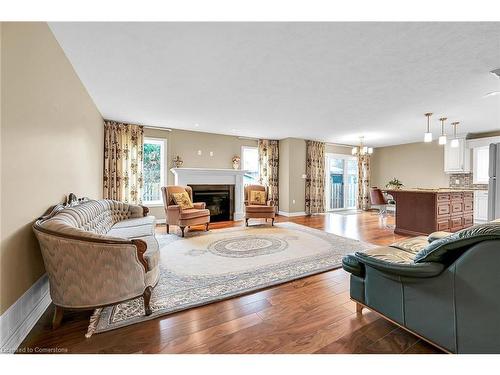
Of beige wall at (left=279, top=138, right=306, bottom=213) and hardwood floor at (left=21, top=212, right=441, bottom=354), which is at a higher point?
beige wall at (left=279, top=138, right=306, bottom=213)

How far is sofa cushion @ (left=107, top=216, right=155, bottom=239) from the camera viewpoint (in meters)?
2.74

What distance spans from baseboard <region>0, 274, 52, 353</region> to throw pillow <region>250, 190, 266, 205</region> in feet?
13.9

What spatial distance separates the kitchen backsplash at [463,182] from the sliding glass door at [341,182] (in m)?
2.84

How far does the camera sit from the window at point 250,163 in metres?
6.87

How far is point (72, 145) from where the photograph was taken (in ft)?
9.11

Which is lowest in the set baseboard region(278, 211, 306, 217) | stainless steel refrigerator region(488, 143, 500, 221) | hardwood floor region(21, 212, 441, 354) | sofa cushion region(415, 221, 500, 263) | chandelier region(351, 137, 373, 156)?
hardwood floor region(21, 212, 441, 354)

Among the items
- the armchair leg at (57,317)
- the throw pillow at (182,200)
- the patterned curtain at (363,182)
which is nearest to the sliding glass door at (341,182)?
the patterned curtain at (363,182)

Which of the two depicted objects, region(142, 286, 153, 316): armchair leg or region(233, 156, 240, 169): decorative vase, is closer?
region(142, 286, 153, 316): armchair leg

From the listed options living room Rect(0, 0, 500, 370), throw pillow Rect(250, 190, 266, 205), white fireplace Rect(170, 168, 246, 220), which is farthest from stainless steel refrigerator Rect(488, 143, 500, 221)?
white fireplace Rect(170, 168, 246, 220)

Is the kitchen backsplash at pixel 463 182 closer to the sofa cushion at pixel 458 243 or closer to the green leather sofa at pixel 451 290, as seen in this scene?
the green leather sofa at pixel 451 290

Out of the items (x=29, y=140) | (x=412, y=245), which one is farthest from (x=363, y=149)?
(x=29, y=140)

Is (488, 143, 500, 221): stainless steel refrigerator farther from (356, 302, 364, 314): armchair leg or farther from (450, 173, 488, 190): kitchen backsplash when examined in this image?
(450, 173, 488, 190): kitchen backsplash

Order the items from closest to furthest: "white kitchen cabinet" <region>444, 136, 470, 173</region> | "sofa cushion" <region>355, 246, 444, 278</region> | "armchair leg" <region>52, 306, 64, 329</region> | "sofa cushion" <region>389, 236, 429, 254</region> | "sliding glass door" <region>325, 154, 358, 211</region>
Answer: "sofa cushion" <region>355, 246, 444, 278</region> → "armchair leg" <region>52, 306, 64, 329</region> → "sofa cushion" <region>389, 236, 429, 254</region> → "white kitchen cabinet" <region>444, 136, 470, 173</region> → "sliding glass door" <region>325, 154, 358, 211</region>

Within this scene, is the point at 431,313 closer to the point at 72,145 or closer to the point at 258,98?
the point at 258,98
